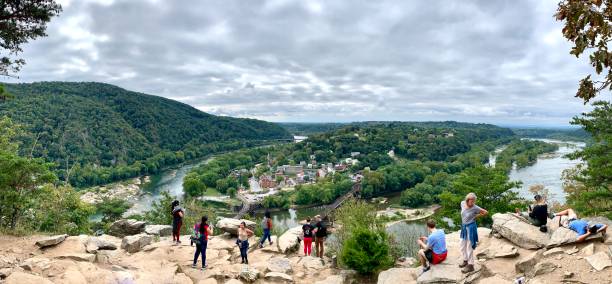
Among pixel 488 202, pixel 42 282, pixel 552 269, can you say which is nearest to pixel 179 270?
pixel 42 282

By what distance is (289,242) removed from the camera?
1466 centimetres

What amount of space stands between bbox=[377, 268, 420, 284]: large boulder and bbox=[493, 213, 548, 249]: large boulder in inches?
121

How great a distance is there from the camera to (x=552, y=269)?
866cm

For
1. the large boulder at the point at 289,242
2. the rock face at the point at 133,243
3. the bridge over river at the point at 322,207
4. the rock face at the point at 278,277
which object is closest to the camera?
the rock face at the point at 278,277

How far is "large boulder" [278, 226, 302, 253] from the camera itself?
14.2m

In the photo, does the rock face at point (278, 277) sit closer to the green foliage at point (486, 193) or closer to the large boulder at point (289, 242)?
the large boulder at point (289, 242)

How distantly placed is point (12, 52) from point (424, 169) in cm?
9694

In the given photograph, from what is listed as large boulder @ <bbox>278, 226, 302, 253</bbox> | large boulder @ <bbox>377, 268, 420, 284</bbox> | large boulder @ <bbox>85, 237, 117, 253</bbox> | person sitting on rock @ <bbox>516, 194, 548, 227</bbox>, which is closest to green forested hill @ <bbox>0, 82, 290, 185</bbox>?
large boulder @ <bbox>85, 237, 117, 253</bbox>

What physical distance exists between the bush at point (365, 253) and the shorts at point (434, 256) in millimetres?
2069

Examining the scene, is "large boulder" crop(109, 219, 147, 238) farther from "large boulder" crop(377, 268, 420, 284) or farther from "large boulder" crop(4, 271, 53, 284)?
"large boulder" crop(377, 268, 420, 284)

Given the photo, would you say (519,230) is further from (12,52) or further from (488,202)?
(12,52)

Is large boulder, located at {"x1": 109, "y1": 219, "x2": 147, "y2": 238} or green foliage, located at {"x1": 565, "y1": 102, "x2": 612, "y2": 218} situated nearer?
large boulder, located at {"x1": 109, "y1": 219, "x2": 147, "y2": 238}

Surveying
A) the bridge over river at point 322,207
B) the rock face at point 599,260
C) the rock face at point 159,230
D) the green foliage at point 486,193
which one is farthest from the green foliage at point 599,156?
the bridge over river at point 322,207

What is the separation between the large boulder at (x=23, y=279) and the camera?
7.93 metres
